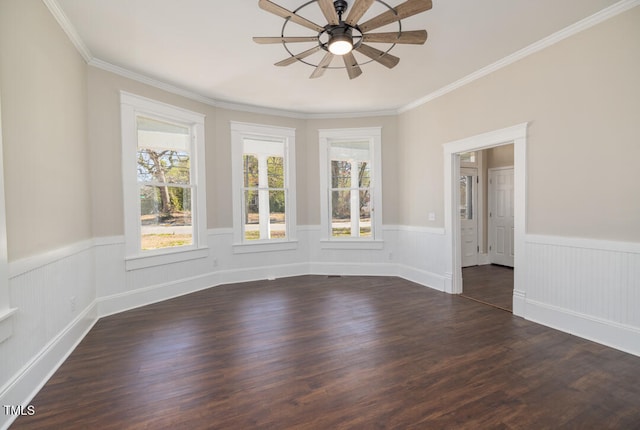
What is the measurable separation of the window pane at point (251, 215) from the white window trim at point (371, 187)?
3.82ft

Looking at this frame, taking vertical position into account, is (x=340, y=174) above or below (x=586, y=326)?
above

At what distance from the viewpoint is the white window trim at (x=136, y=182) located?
12.3 feet

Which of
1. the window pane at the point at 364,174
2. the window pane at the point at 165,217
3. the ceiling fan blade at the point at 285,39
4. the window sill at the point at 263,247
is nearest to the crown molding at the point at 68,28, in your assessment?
the window pane at the point at 165,217

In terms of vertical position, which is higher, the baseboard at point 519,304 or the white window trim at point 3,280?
the white window trim at point 3,280

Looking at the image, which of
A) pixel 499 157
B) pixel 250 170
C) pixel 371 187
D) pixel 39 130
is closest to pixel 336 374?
pixel 39 130

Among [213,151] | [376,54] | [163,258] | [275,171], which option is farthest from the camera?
[275,171]

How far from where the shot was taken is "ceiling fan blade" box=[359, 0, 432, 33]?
2.00 meters

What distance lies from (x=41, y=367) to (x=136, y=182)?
7.42 feet

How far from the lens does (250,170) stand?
5.26 m

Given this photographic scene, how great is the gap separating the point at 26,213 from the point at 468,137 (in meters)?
4.60

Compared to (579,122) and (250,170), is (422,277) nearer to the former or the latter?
(579,122)

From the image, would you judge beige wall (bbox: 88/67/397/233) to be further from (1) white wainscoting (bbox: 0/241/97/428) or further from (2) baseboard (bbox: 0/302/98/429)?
(2) baseboard (bbox: 0/302/98/429)

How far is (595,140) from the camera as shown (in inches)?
110

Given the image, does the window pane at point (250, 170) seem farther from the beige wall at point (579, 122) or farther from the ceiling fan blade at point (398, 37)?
the beige wall at point (579, 122)
